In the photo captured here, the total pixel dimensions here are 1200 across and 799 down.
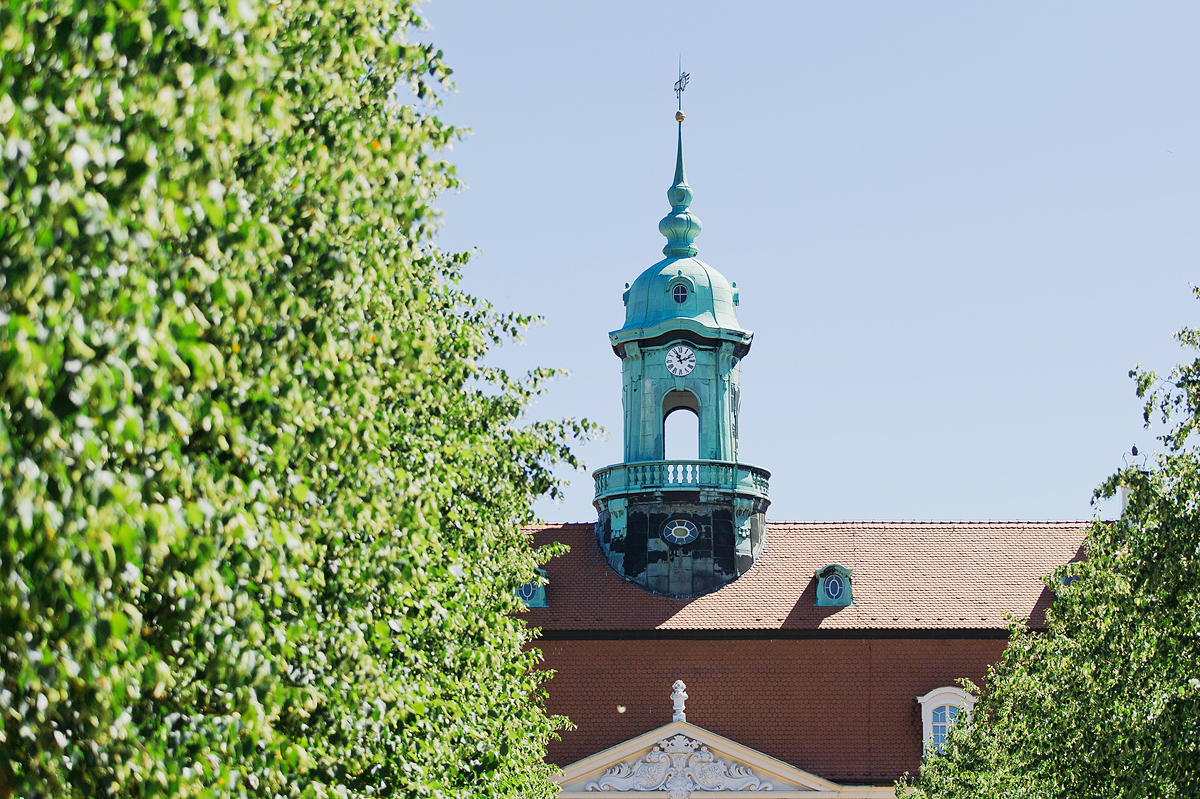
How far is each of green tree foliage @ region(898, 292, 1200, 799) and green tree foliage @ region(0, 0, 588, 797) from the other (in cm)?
688

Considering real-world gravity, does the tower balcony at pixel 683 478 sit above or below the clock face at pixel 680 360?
below

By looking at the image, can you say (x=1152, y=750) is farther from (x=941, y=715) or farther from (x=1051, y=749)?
(x=941, y=715)

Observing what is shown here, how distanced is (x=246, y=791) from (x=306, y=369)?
8.64 feet

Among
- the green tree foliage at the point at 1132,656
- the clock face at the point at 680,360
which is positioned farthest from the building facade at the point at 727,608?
the green tree foliage at the point at 1132,656

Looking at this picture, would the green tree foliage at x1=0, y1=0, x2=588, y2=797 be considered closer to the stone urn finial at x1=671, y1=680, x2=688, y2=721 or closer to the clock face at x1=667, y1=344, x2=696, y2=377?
the stone urn finial at x1=671, y1=680, x2=688, y2=721

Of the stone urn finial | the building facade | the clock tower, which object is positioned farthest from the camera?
the clock tower

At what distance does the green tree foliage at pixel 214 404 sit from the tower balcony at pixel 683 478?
2417 centimetres

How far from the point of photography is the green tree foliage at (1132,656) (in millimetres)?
14336

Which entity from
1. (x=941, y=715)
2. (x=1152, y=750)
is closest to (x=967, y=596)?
(x=941, y=715)

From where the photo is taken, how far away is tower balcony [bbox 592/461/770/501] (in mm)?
37500

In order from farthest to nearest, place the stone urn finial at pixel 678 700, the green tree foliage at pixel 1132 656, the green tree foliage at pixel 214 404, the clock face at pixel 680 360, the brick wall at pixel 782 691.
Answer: the clock face at pixel 680 360
the brick wall at pixel 782 691
the stone urn finial at pixel 678 700
the green tree foliage at pixel 1132 656
the green tree foliage at pixel 214 404

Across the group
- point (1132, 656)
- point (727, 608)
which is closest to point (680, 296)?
point (727, 608)

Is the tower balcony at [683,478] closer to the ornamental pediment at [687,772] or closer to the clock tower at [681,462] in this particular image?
the clock tower at [681,462]

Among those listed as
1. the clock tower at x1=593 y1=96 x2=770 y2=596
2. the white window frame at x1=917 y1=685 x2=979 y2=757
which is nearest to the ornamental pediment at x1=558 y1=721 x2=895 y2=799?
the white window frame at x1=917 y1=685 x2=979 y2=757
